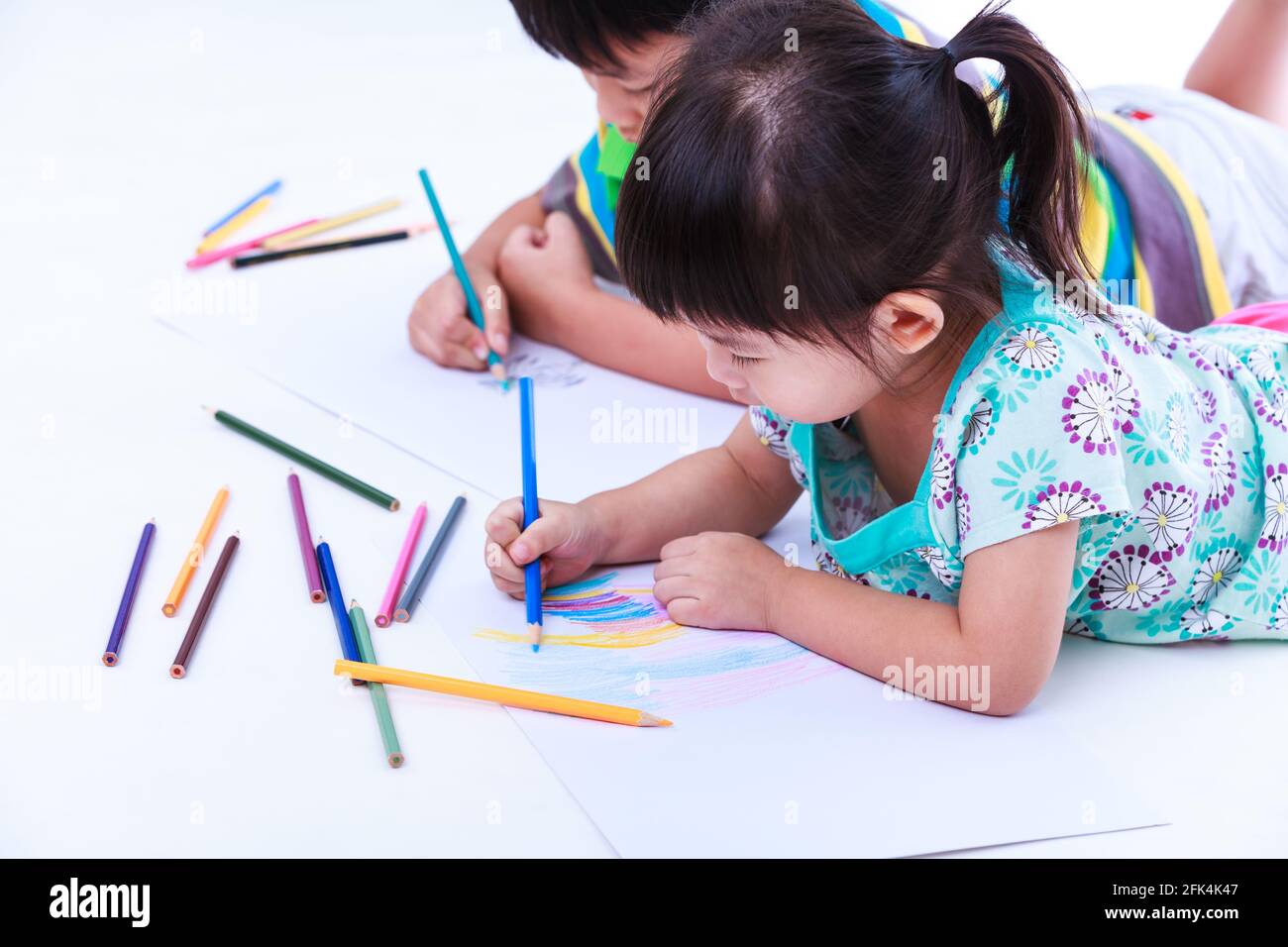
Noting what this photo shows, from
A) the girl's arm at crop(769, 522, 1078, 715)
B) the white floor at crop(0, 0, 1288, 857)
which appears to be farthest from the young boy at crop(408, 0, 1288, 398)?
the girl's arm at crop(769, 522, 1078, 715)

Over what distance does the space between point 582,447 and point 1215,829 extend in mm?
523

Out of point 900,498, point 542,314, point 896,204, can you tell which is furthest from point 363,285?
point 896,204

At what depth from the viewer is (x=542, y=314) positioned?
3.84ft

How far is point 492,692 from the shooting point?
69cm

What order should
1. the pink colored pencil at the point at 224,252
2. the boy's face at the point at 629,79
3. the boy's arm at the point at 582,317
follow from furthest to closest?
the pink colored pencil at the point at 224,252 < the boy's arm at the point at 582,317 < the boy's face at the point at 629,79

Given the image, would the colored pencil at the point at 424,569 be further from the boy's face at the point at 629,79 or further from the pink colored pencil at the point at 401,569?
the boy's face at the point at 629,79

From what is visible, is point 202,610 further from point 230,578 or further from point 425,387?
point 425,387

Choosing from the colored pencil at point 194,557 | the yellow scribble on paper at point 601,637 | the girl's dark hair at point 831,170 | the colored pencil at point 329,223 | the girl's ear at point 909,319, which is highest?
the girl's dark hair at point 831,170

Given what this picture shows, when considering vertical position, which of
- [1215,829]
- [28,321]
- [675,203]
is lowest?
[1215,829]

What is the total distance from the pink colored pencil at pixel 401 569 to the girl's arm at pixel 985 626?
257mm

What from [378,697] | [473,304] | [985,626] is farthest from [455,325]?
[985,626]

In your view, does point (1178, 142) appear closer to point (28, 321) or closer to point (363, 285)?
point (363, 285)

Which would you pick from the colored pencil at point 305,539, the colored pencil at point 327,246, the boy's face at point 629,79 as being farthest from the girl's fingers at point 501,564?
the colored pencil at point 327,246

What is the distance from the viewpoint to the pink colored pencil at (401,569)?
2.54 ft
